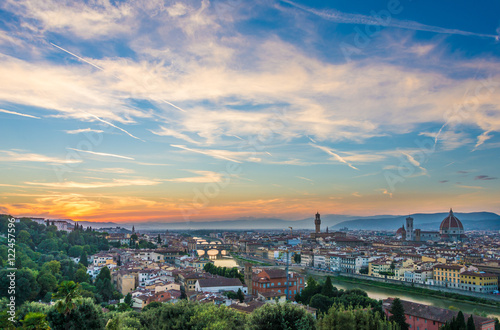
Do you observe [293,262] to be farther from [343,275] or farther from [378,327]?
[378,327]

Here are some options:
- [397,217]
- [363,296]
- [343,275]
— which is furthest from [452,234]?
[397,217]

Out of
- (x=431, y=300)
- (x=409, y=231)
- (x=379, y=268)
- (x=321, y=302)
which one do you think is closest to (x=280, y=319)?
(x=321, y=302)

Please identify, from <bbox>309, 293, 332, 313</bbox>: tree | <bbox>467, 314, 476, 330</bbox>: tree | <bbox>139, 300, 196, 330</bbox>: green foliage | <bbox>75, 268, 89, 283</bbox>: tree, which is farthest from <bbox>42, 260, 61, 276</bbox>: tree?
<bbox>467, 314, 476, 330</bbox>: tree

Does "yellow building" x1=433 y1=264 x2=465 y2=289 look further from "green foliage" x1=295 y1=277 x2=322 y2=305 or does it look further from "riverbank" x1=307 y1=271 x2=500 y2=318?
"green foliage" x1=295 y1=277 x2=322 y2=305

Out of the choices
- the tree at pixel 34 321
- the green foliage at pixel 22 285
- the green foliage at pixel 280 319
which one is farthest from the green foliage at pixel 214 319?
the green foliage at pixel 22 285

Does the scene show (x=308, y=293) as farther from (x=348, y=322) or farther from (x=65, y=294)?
(x=65, y=294)

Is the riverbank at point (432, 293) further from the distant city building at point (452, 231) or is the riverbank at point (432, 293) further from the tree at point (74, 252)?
the distant city building at point (452, 231)

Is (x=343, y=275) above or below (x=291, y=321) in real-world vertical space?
below
